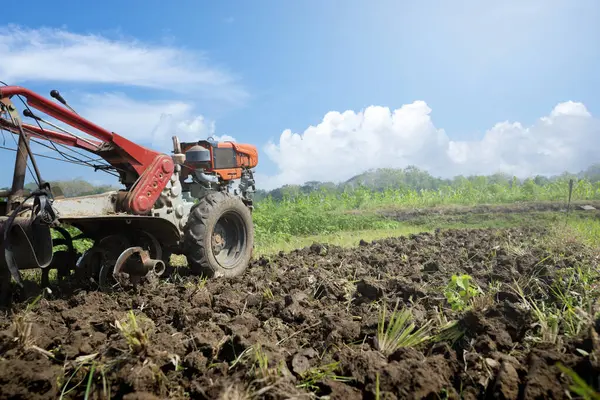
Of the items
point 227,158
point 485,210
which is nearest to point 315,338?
point 227,158

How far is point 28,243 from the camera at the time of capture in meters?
4.39

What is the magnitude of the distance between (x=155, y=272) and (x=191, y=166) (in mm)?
2079

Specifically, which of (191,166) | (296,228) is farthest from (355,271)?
(296,228)

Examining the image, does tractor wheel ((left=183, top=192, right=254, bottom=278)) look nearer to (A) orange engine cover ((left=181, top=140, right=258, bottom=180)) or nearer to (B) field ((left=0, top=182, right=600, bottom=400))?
(B) field ((left=0, top=182, right=600, bottom=400))

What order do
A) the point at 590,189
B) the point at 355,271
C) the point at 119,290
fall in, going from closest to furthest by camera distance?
the point at 119,290
the point at 355,271
the point at 590,189

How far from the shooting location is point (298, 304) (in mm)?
4199

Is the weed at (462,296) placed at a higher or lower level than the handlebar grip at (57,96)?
lower

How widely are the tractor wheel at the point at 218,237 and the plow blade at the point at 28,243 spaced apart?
1.65 metres

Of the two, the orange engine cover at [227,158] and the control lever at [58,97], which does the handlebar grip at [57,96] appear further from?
the orange engine cover at [227,158]

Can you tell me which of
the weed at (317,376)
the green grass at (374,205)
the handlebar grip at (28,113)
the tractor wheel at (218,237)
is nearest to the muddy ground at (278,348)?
the weed at (317,376)

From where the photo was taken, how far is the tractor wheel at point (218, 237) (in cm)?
573

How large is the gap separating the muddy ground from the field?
1 cm

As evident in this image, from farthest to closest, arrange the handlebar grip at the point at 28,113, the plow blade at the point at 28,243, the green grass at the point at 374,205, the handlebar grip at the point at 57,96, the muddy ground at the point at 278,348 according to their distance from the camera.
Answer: the green grass at the point at 374,205 → the handlebar grip at the point at 57,96 → the handlebar grip at the point at 28,113 → the plow blade at the point at 28,243 → the muddy ground at the point at 278,348

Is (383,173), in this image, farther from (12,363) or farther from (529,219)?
(12,363)
